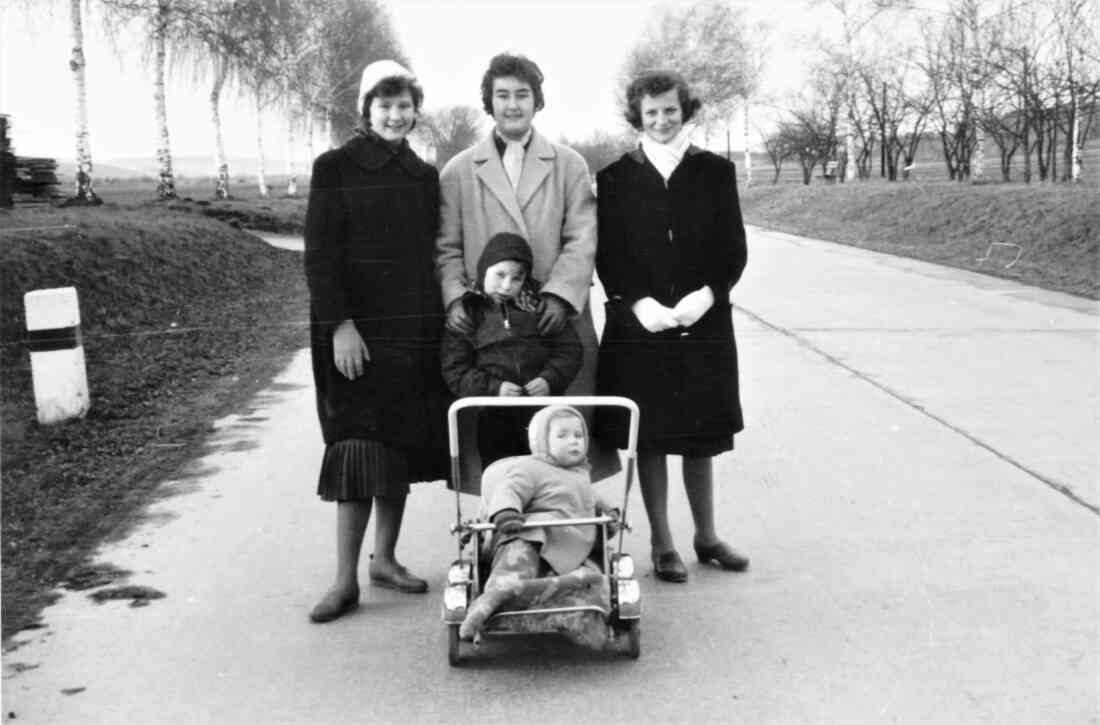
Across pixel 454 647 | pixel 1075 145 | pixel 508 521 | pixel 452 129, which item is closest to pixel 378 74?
pixel 508 521

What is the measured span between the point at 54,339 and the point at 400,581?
3645 millimetres

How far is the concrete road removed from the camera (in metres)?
3.50

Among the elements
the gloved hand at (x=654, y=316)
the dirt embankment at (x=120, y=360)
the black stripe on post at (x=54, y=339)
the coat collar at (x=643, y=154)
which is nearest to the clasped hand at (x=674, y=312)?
the gloved hand at (x=654, y=316)

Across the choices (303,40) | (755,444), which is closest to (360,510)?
(755,444)

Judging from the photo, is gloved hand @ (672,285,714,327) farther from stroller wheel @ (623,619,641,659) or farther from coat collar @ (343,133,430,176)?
stroller wheel @ (623,619,641,659)

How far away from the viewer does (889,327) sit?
1141 cm

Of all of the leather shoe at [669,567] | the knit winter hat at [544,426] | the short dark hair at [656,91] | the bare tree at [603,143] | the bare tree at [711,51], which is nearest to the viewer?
the knit winter hat at [544,426]

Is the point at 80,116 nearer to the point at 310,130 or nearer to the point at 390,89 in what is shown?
the point at 390,89

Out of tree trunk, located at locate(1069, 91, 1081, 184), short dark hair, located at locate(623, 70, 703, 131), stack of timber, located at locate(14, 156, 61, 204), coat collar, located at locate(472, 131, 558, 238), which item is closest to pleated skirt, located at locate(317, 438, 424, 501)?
coat collar, located at locate(472, 131, 558, 238)

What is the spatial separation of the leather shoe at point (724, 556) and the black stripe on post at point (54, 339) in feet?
14.0

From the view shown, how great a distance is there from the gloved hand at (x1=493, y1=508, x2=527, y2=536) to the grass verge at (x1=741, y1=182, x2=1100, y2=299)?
11264 millimetres

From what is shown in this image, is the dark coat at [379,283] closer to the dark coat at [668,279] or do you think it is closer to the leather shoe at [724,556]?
the dark coat at [668,279]

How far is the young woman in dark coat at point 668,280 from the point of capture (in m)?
4.56

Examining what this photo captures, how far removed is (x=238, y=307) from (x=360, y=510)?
31.9 ft
